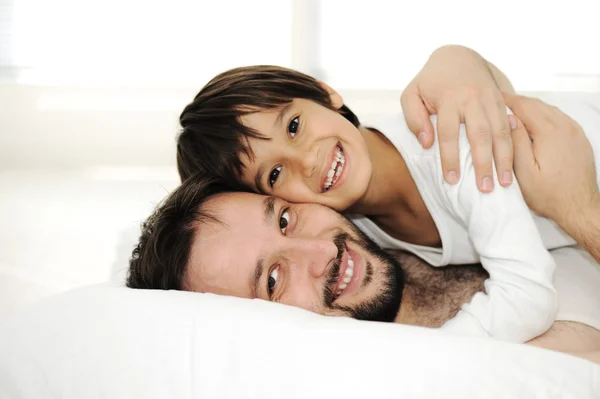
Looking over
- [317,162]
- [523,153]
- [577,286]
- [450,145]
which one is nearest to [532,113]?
[523,153]

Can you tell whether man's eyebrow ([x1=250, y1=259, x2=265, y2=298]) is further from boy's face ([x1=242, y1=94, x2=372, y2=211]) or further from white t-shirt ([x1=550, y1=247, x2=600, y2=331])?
white t-shirt ([x1=550, y1=247, x2=600, y2=331])

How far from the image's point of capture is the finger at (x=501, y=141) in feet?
4.57

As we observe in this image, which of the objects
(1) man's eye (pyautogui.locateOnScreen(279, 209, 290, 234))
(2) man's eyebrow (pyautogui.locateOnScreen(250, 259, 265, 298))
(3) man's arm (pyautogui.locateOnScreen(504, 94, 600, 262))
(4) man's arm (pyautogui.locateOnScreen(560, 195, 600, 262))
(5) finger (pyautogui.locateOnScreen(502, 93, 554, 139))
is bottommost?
(2) man's eyebrow (pyautogui.locateOnScreen(250, 259, 265, 298))

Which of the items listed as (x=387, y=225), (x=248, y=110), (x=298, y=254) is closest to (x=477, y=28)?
(x=387, y=225)

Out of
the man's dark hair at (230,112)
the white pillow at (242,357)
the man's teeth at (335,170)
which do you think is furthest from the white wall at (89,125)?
the white pillow at (242,357)

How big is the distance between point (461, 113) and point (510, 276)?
377mm

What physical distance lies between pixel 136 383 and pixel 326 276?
1.69 ft

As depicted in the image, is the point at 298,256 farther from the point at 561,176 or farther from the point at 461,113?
the point at 561,176

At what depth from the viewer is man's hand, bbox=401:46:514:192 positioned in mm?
1397

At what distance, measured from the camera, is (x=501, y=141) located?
4.65 ft

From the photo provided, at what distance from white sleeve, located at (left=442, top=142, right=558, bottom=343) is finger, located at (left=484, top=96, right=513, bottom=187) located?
0.03m

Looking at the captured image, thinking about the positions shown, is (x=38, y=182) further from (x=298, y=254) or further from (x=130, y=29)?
(x=298, y=254)

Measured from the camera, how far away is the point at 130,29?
9.97 ft

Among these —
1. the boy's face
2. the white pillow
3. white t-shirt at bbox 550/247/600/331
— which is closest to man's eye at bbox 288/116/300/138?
the boy's face
